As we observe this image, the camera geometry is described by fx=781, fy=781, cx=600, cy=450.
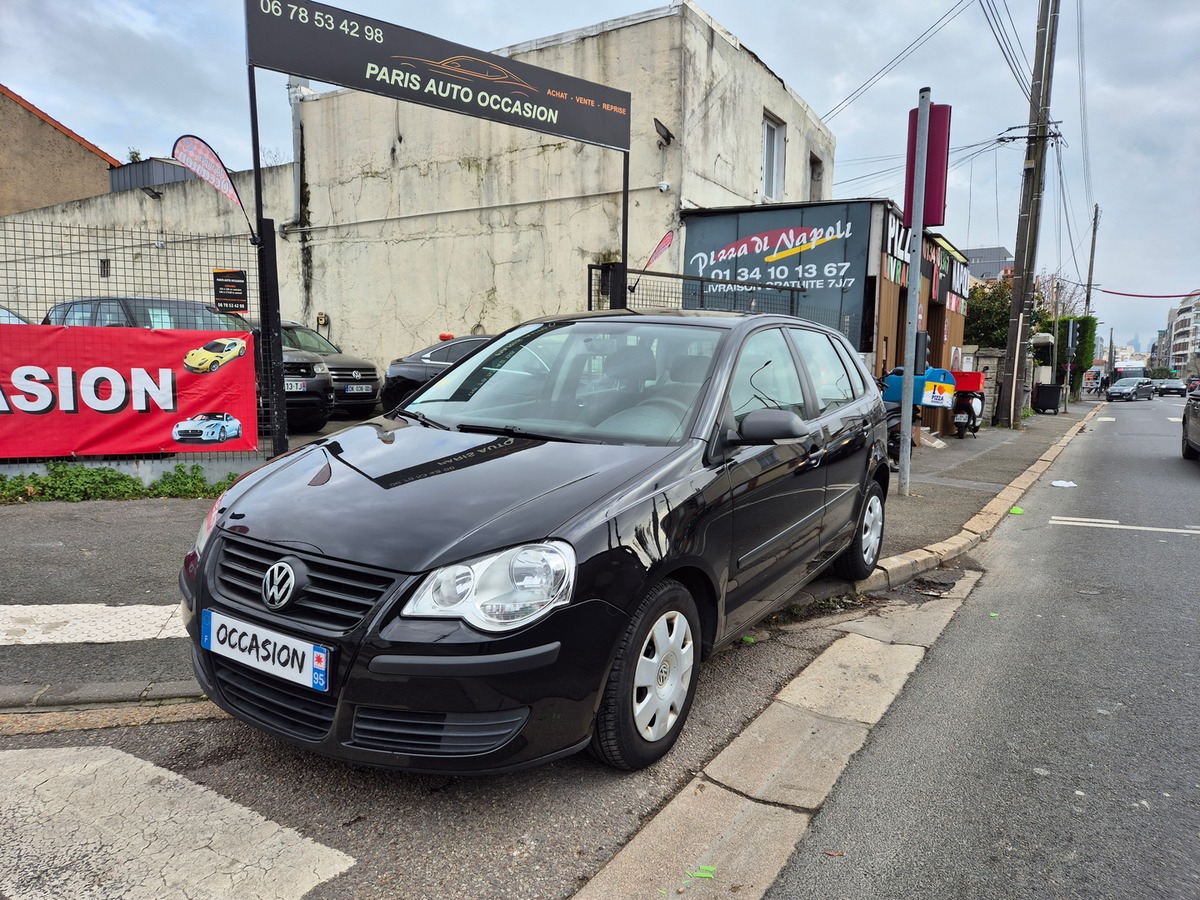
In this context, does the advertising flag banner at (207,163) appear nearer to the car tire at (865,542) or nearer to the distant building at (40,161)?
the car tire at (865,542)

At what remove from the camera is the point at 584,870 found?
88.4 inches

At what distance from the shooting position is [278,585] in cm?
237

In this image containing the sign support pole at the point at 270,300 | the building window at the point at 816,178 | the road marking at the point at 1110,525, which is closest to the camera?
the sign support pole at the point at 270,300

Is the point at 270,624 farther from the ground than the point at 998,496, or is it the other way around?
the point at 270,624

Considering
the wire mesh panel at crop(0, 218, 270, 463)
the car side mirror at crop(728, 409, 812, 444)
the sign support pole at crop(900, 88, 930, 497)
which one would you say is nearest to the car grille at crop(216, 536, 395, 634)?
the car side mirror at crop(728, 409, 812, 444)

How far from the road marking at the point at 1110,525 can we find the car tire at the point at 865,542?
11.6 ft

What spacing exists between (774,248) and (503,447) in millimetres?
11646

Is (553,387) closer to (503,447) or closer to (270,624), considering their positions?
(503,447)

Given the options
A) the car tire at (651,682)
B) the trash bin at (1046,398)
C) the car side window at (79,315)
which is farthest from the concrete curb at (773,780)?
the trash bin at (1046,398)

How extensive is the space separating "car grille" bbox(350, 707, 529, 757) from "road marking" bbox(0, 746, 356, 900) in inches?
13.9

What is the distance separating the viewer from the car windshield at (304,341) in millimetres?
11352

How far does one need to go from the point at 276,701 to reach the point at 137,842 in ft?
1.76

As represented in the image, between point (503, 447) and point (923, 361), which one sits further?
point (923, 361)

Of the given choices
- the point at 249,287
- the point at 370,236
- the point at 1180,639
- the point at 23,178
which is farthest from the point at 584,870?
the point at 23,178
